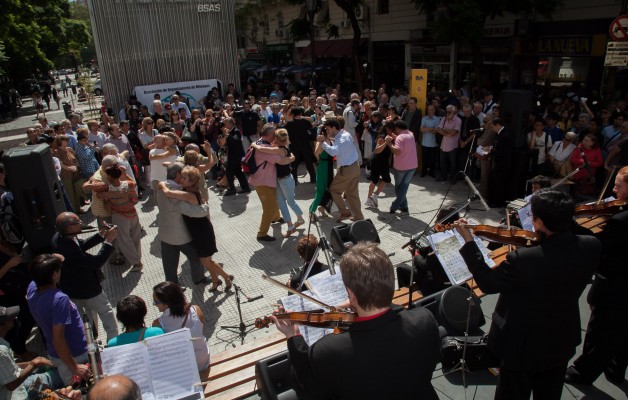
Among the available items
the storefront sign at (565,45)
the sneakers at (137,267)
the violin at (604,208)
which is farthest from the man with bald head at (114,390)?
the storefront sign at (565,45)

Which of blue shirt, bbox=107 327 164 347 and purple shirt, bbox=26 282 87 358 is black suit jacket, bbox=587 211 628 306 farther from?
purple shirt, bbox=26 282 87 358

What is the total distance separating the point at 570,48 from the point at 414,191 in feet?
30.0

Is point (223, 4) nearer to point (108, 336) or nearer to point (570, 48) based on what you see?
point (570, 48)

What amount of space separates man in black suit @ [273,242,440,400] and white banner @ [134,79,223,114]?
580 inches

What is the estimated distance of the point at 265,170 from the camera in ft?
21.9

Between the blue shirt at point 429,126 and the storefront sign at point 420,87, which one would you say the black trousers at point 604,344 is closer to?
the blue shirt at point 429,126

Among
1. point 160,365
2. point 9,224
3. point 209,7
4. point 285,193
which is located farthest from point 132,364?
point 209,7


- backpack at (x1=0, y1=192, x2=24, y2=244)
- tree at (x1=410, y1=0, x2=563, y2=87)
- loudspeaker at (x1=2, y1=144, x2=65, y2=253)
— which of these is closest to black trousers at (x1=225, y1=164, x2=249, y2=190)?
loudspeaker at (x1=2, y1=144, x2=65, y2=253)

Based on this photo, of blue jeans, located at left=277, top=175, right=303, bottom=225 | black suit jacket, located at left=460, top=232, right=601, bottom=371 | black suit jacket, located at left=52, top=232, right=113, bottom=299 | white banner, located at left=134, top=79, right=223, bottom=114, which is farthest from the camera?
white banner, located at left=134, top=79, right=223, bottom=114

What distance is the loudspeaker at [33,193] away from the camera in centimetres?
463

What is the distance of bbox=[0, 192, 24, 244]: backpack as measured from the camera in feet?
15.5

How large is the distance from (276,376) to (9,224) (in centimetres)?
366

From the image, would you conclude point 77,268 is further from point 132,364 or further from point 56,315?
point 132,364

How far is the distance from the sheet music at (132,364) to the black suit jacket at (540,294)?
7.23 feet
